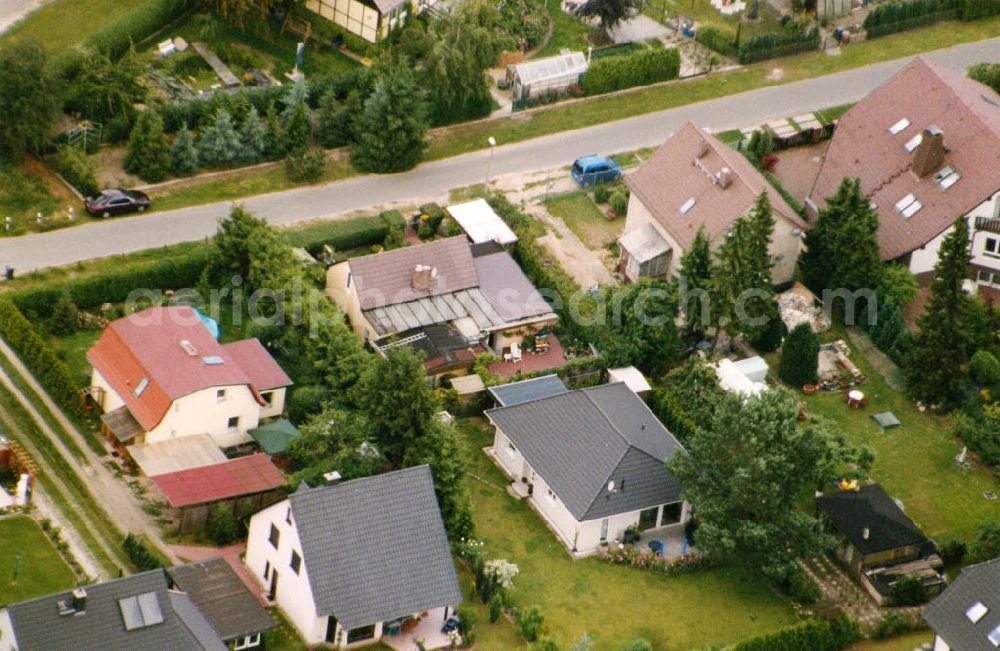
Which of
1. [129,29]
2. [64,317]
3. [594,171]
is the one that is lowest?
[64,317]

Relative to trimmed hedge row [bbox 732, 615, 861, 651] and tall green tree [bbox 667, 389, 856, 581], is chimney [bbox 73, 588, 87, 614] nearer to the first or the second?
trimmed hedge row [bbox 732, 615, 861, 651]

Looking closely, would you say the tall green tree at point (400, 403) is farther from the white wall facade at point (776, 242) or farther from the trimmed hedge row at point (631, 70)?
the trimmed hedge row at point (631, 70)

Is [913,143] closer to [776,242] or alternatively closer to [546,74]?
[776,242]

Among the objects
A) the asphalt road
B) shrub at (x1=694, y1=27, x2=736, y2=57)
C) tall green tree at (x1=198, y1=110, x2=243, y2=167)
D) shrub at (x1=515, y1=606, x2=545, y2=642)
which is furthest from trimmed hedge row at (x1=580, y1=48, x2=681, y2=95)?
shrub at (x1=515, y1=606, x2=545, y2=642)

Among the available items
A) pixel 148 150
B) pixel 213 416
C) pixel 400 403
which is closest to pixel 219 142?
pixel 148 150

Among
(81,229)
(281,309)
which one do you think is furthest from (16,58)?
(281,309)
